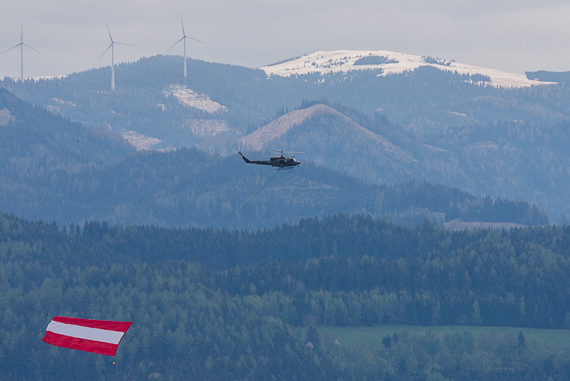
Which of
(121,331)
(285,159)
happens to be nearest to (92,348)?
(121,331)

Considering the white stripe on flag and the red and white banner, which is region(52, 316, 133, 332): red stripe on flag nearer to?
the red and white banner

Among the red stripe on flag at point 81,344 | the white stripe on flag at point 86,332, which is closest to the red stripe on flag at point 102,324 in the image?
the white stripe on flag at point 86,332

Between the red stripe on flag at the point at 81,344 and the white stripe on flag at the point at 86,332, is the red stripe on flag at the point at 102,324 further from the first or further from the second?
the red stripe on flag at the point at 81,344

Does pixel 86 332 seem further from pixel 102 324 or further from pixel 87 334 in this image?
pixel 102 324

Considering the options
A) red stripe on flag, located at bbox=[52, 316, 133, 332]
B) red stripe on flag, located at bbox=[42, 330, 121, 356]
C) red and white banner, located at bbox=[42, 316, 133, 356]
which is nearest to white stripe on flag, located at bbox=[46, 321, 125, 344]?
red and white banner, located at bbox=[42, 316, 133, 356]

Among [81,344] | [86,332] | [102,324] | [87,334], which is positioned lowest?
[81,344]

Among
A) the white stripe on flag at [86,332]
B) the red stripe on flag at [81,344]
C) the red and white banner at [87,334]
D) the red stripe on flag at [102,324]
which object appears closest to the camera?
the red stripe on flag at [81,344]

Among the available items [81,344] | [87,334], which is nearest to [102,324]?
[87,334]

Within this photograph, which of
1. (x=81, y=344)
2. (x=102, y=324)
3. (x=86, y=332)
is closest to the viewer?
(x=81, y=344)
